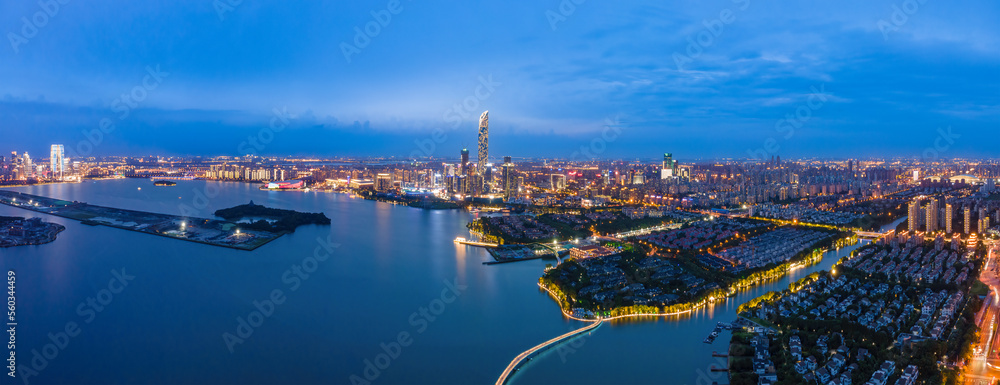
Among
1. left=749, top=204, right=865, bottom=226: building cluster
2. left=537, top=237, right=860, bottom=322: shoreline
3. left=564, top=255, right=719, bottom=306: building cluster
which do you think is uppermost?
left=749, top=204, right=865, bottom=226: building cluster

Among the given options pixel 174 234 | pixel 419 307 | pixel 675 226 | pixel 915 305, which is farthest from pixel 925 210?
pixel 174 234

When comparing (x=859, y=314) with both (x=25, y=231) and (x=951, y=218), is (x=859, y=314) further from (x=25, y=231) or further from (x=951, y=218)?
(x=25, y=231)

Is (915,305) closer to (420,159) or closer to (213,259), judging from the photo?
(213,259)

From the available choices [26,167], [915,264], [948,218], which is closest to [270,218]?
[915,264]

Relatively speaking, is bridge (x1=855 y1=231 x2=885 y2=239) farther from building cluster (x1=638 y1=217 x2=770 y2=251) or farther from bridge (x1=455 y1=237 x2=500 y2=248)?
bridge (x1=455 y1=237 x2=500 y2=248)

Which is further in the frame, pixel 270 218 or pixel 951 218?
pixel 270 218

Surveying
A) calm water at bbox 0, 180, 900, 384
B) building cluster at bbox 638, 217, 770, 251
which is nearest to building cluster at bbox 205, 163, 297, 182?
calm water at bbox 0, 180, 900, 384

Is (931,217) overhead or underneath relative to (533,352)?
overhead
